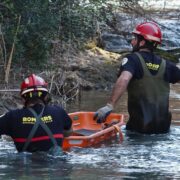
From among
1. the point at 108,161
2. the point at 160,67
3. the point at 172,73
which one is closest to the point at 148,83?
the point at 160,67

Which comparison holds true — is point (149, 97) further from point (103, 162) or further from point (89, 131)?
point (103, 162)

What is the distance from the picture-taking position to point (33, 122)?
7520 mm

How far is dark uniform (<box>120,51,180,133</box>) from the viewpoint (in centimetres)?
949

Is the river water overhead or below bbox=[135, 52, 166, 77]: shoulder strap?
below

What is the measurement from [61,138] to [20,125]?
1.68 feet

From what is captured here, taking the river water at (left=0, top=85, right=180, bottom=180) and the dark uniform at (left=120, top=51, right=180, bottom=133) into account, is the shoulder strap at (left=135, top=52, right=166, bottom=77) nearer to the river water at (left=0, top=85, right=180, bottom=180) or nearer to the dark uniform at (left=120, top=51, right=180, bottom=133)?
the dark uniform at (left=120, top=51, right=180, bottom=133)

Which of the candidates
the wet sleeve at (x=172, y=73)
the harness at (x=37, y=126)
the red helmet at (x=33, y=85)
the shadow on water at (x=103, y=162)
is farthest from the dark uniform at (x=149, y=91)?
the harness at (x=37, y=126)

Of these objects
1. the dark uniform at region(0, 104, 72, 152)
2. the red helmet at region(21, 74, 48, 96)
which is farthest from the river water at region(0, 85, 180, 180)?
the red helmet at region(21, 74, 48, 96)

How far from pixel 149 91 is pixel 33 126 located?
8.35 feet

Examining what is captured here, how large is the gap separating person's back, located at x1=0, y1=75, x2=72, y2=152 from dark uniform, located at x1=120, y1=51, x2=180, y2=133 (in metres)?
2.14

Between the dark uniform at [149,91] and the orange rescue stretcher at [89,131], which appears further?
the dark uniform at [149,91]

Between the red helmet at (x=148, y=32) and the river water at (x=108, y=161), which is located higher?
the red helmet at (x=148, y=32)

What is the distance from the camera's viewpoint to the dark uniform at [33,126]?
7.53 metres

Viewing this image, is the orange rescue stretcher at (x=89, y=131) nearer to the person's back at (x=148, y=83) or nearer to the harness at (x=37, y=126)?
the person's back at (x=148, y=83)
